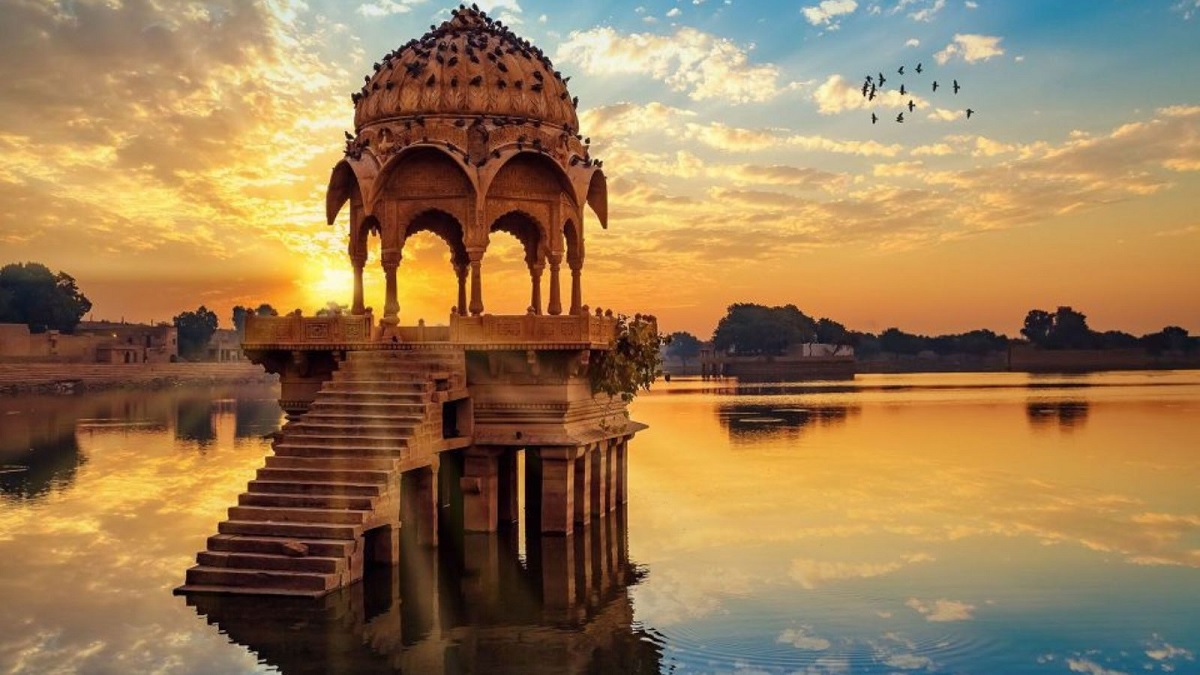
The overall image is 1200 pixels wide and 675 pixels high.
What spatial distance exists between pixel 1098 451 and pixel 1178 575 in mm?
27103

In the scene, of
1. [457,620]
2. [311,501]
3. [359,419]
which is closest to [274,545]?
[311,501]

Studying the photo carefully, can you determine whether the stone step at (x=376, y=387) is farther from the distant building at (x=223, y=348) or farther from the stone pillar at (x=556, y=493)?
the distant building at (x=223, y=348)

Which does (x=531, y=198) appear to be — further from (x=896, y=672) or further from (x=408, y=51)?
(x=896, y=672)

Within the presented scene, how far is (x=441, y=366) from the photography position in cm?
2291

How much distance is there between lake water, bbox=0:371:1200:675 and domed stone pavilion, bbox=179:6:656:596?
0.86 metres

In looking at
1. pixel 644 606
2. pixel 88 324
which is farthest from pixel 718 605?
pixel 88 324

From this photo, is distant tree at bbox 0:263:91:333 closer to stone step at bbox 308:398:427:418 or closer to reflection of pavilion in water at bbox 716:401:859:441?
reflection of pavilion in water at bbox 716:401:859:441

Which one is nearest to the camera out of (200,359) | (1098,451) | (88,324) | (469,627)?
(469,627)

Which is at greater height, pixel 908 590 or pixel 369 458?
pixel 369 458

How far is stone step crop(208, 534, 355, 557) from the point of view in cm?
1772

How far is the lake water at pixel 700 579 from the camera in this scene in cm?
1577

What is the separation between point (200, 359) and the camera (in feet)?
488

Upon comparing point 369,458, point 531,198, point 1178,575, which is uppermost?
point 531,198

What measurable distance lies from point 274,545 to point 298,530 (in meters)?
0.47
